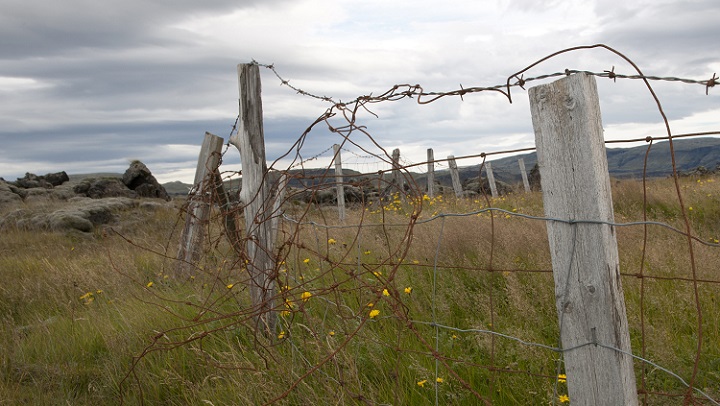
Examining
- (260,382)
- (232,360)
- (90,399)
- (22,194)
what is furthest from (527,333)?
(22,194)

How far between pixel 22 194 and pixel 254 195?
75.6 ft

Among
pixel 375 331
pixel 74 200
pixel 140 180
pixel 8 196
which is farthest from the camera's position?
pixel 140 180

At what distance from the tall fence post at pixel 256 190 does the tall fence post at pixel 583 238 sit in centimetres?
232

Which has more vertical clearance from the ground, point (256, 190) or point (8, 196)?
point (8, 196)

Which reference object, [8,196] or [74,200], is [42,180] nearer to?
[8,196]

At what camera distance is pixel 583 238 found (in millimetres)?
1901

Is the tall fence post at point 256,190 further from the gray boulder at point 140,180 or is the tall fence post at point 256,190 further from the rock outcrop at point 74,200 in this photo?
the gray boulder at point 140,180

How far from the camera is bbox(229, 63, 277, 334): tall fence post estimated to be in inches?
157

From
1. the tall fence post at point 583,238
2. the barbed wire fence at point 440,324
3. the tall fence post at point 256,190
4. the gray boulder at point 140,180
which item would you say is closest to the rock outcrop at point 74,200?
the gray boulder at point 140,180

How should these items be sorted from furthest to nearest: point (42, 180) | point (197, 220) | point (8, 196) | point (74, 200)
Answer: point (42, 180) → point (8, 196) → point (74, 200) → point (197, 220)

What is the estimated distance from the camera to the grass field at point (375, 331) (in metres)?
3.06

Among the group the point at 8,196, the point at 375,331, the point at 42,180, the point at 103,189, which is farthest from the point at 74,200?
the point at 375,331

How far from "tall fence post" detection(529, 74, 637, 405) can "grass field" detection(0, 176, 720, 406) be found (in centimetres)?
19

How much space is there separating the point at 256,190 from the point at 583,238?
8.37 ft
